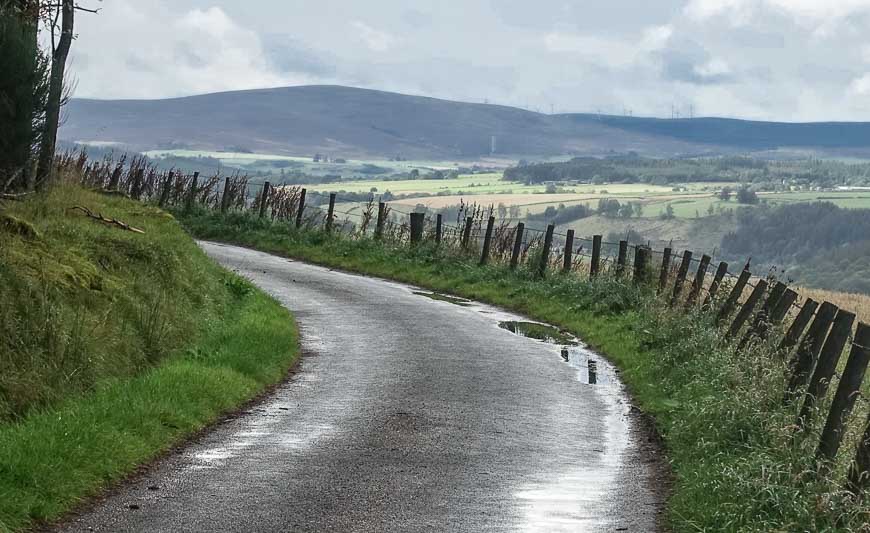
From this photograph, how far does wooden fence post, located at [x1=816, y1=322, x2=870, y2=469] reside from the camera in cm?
1118

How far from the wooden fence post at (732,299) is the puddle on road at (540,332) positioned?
3678 millimetres

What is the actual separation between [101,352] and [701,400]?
672 cm

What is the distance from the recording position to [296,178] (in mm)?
185000

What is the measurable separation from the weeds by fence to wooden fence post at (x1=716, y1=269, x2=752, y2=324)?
0.06ft

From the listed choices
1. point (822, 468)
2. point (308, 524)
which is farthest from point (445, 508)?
point (822, 468)

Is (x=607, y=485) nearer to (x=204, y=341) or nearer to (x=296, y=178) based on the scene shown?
(x=204, y=341)

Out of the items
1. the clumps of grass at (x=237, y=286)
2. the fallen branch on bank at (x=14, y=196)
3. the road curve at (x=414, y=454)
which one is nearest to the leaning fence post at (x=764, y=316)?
the road curve at (x=414, y=454)

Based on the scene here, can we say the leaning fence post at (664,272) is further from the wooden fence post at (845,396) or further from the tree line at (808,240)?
the tree line at (808,240)

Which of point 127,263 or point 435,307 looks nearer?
point 127,263

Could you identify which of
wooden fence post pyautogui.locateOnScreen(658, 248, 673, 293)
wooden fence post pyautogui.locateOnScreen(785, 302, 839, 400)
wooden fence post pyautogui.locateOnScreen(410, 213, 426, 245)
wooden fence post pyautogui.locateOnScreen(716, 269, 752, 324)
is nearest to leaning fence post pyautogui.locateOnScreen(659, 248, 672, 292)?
wooden fence post pyautogui.locateOnScreen(658, 248, 673, 293)

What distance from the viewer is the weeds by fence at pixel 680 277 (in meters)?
11.8

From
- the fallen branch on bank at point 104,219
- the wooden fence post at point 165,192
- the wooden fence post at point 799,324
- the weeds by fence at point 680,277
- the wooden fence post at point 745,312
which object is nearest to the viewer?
the weeds by fence at point 680,277

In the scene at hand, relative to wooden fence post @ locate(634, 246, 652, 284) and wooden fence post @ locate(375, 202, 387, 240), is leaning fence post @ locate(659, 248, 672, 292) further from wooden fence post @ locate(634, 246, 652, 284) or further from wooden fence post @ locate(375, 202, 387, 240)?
wooden fence post @ locate(375, 202, 387, 240)

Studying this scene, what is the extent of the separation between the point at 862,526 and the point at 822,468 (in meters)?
2.13
